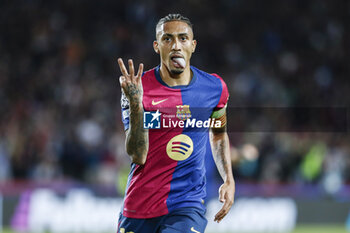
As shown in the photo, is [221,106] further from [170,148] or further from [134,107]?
[134,107]

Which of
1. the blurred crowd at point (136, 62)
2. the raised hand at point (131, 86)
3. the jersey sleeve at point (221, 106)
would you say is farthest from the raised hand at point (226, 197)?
the blurred crowd at point (136, 62)

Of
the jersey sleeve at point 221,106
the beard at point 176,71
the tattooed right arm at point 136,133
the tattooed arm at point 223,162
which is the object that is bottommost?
the tattooed arm at point 223,162

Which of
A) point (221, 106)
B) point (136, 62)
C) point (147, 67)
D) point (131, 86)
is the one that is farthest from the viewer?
point (136, 62)

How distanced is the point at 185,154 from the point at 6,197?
842 cm

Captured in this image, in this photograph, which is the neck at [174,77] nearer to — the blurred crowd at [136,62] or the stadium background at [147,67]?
the blurred crowd at [136,62]

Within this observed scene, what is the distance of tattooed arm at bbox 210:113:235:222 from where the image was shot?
4.86 meters

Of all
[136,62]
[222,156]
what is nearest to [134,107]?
[222,156]

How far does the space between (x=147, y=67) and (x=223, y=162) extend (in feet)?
36.0

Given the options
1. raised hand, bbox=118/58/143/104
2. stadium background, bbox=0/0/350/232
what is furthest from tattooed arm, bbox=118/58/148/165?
stadium background, bbox=0/0/350/232

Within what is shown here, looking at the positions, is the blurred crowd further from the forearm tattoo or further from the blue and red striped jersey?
the blue and red striped jersey

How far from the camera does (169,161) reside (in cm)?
480

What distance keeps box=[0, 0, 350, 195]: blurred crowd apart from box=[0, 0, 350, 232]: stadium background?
0.03 m

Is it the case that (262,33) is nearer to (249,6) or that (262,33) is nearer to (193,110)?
(249,6)

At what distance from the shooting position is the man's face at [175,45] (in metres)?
4.88
